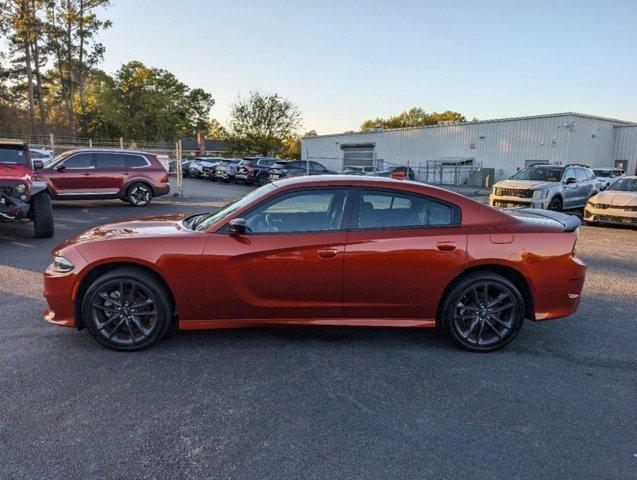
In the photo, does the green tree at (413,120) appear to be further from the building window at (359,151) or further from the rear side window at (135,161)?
the rear side window at (135,161)

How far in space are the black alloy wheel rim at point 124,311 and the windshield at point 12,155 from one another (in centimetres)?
736

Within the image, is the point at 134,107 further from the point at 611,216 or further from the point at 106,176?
the point at 611,216

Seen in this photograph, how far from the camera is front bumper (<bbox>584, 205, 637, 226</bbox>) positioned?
40.9 ft

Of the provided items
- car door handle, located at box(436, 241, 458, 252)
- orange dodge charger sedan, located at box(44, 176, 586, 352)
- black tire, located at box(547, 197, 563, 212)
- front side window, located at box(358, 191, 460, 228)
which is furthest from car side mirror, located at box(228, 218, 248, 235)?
black tire, located at box(547, 197, 563, 212)

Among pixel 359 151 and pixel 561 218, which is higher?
pixel 359 151

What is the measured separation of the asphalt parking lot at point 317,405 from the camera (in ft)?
8.87

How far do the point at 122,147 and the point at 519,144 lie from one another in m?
23.6

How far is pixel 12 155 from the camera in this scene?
384 inches

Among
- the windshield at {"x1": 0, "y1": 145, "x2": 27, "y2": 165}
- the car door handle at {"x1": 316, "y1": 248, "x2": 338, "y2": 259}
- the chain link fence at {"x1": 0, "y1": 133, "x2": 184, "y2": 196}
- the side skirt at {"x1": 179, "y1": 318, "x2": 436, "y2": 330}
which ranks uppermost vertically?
the chain link fence at {"x1": 0, "y1": 133, "x2": 184, "y2": 196}

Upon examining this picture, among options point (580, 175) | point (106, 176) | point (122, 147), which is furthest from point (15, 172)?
point (580, 175)

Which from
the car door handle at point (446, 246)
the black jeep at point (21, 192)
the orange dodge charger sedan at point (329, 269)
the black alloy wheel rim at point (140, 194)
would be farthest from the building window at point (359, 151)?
the car door handle at point (446, 246)

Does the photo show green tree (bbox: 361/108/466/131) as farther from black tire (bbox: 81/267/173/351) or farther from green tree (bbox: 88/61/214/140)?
black tire (bbox: 81/267/173/351)

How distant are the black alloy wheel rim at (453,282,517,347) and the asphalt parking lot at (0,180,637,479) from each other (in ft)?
0.57

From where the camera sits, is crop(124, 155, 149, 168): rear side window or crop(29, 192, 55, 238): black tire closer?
crop(29, 192, 55, 238): black tire
